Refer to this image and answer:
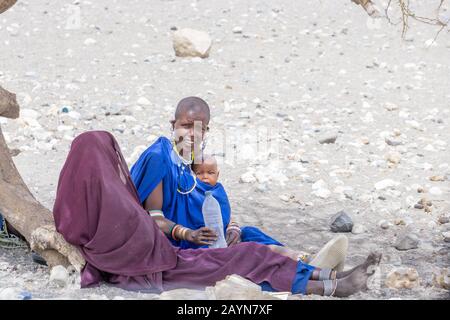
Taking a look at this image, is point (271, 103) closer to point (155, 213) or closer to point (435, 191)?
point (435, 191)

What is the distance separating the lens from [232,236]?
14.8ft

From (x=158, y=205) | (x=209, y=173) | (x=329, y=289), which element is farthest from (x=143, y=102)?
(x=329, y=289)

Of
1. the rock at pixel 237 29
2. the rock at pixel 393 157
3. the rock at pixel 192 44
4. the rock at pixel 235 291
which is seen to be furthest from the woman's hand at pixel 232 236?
the rock at pixel 237 29

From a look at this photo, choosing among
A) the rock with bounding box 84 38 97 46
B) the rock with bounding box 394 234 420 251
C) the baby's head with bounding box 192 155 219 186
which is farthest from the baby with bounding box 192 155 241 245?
the rock with bounding box 84 38 97 46

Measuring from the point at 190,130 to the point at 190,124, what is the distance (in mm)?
33

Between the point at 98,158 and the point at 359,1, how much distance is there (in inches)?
62.4

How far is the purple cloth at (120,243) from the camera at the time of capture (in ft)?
12.8

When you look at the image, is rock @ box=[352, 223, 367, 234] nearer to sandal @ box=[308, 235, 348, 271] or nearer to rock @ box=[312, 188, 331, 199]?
rock @ box=[312, 188, 331, 199]

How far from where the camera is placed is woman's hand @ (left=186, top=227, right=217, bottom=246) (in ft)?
13.7

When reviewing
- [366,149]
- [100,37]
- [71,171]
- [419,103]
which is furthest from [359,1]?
[100,37]

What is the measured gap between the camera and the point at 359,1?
164 inches

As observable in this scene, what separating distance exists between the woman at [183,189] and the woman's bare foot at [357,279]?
0.22m
